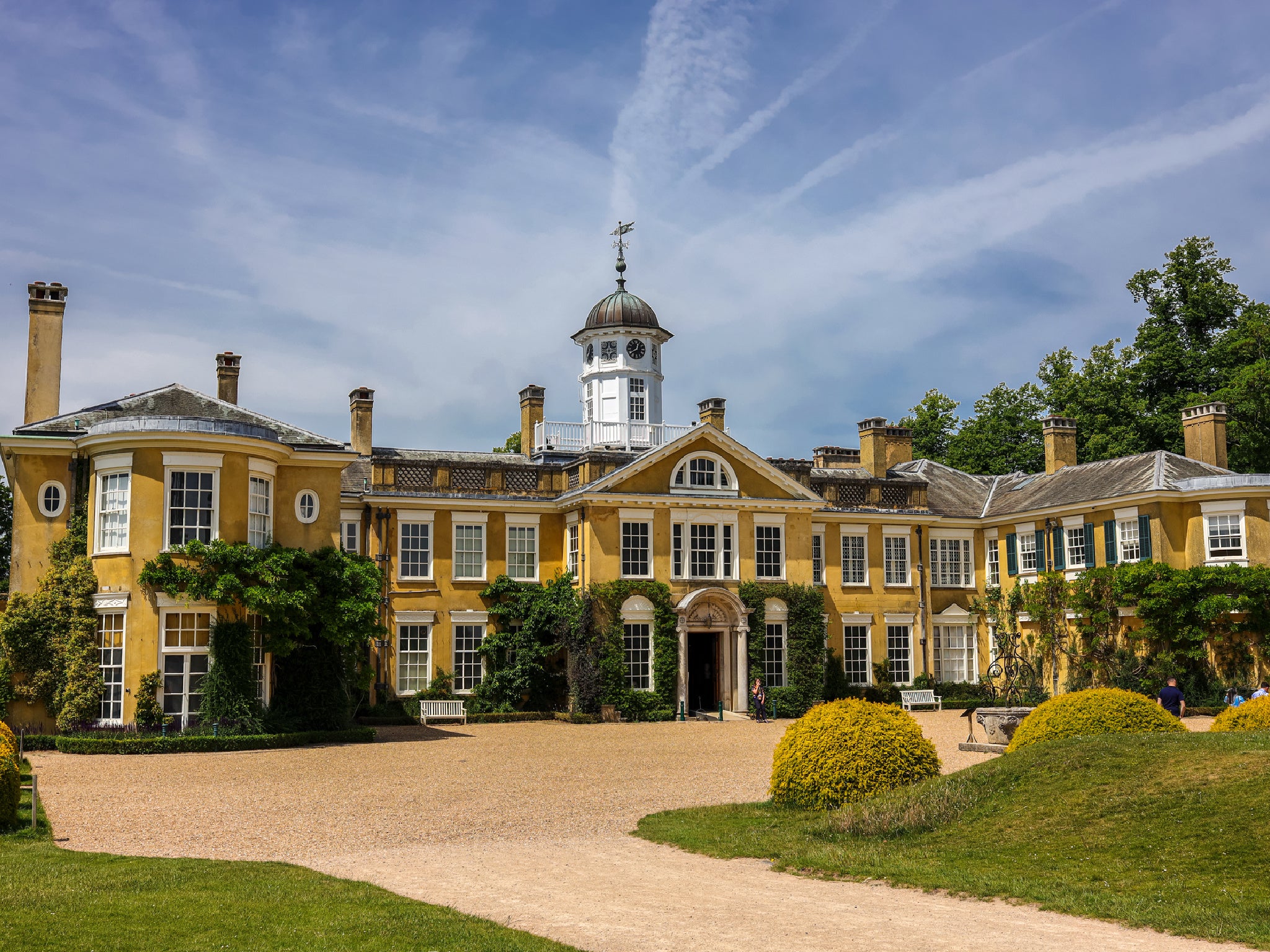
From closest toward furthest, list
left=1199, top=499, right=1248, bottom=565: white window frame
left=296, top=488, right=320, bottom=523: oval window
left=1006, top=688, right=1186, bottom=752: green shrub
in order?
left=1006, top=688, right=1186, bottom=752: green shrub, left=296, top=488, right=320, bottom=523: oval window, left=1199, top=499, right=1248, bottom=565: white window frame

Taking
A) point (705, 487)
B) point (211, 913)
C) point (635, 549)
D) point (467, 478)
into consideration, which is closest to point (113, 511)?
point (467, 478)

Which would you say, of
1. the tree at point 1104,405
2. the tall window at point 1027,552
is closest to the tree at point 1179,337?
the tree at point 1104,405

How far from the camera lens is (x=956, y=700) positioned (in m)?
38.1

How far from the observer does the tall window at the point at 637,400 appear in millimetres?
41219

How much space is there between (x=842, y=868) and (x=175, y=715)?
17108mm

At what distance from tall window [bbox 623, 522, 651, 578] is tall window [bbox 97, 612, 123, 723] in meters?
13.4

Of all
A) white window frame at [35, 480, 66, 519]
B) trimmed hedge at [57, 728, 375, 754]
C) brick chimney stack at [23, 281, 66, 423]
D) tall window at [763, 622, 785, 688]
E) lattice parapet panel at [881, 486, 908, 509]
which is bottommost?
trimmed hedge at [57, 728, 375, 754]

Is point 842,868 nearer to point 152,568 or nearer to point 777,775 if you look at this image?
point 777,775

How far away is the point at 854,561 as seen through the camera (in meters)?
38.0

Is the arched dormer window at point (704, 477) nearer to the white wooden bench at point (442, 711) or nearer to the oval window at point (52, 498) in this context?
the white wooden bench at point (442, 711)

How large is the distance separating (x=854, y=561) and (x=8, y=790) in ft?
91.3

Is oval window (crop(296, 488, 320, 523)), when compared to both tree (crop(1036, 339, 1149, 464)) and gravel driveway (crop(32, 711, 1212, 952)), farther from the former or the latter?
tree (crop(1036, 339, 1149, 464))

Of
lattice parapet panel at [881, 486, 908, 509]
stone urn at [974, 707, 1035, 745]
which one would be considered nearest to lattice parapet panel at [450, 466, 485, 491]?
lattice parapet panel at [881, 486, 908, 509]

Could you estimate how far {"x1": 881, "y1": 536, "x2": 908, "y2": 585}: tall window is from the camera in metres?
38.3
